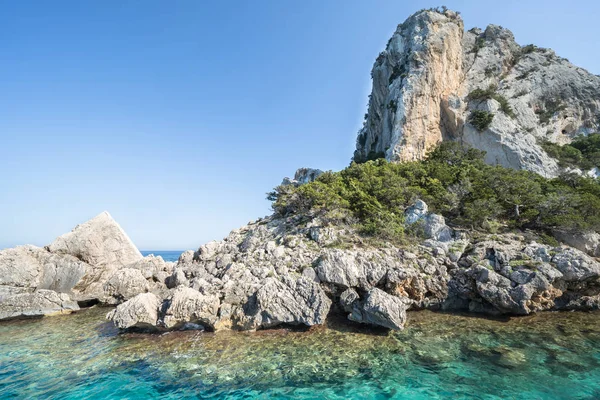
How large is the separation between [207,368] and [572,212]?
26.2 meters

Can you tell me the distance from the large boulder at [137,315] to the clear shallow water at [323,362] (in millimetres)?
563

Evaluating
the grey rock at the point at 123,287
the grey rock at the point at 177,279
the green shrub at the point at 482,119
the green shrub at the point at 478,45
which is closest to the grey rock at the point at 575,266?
the grey rock at the point at 177,279

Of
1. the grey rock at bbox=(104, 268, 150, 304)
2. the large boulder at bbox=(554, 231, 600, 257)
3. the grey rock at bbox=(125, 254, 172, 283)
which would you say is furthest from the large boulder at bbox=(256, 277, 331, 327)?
the large boulder at bbox=(554, 231, 600, 257)

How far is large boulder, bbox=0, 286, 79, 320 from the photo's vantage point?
51.8ft

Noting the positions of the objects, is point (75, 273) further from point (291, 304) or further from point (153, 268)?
point (291, 304)

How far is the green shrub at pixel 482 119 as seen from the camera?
39406 millimetres

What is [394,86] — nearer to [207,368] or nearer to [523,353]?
[523,353]

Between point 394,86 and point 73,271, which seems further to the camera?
point 394,86

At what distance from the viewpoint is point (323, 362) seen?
380 inches

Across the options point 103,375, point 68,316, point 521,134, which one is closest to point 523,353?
point 103,375

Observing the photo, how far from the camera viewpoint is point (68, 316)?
16.2m

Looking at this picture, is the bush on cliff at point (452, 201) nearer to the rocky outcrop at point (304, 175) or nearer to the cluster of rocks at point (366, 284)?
the cluster of rocks at point (366, 284)

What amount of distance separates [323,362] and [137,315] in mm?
9137

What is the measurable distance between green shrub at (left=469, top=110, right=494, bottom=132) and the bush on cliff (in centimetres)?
1631
